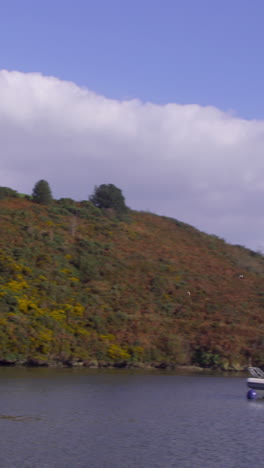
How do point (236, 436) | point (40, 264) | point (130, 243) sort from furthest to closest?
point (130, 243)
point (40, 264)
point (236, 436)

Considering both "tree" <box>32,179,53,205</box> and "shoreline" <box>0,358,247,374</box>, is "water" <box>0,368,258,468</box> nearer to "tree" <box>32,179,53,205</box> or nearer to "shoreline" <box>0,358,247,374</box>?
"shoreline" <box>0,358,247,374</box>

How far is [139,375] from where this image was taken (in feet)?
142

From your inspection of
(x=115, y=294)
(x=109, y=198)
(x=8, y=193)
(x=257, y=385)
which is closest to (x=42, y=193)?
(x=8, y=193)

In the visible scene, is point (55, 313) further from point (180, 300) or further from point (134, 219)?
point (134, 219)

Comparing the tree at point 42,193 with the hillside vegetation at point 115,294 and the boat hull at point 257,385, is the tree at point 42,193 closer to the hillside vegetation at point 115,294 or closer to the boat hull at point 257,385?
the hillside vegetation at point 115,294

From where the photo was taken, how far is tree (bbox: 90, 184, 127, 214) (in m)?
78.2

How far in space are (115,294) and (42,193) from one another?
2232 cm

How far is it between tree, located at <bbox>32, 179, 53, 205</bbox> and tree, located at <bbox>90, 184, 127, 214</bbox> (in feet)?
24.1

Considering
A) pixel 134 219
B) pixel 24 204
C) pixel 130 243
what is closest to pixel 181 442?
pixel 130 243

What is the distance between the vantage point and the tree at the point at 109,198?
78188 millimetres

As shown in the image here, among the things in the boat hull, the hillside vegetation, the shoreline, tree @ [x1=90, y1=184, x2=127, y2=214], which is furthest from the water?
tree @ [x1=90, y1=184, x2=127, y2=214]

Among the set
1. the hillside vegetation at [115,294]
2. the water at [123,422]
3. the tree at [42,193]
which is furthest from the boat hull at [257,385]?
the tree at [42,193]

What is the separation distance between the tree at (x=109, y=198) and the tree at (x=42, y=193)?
7343 mm

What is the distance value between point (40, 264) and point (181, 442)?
115ft
